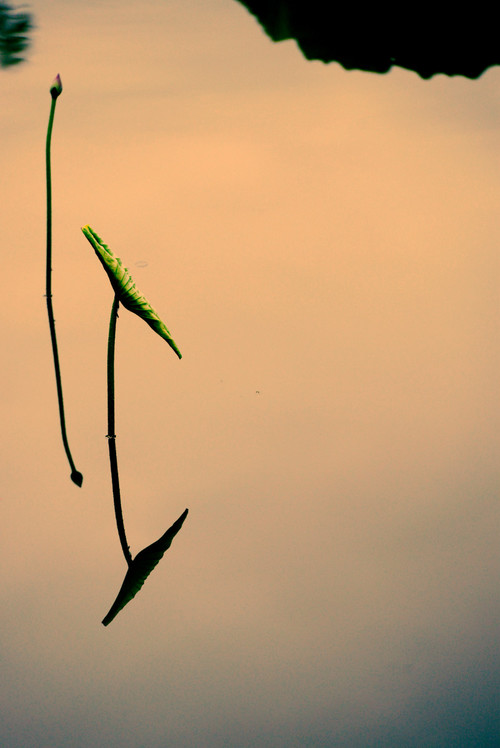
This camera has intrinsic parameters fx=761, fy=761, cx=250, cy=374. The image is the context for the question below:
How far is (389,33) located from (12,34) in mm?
983

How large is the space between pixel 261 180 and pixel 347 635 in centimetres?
94

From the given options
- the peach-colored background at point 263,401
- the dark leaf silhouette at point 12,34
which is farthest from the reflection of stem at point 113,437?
the dark leaf silhouette at point 12,34

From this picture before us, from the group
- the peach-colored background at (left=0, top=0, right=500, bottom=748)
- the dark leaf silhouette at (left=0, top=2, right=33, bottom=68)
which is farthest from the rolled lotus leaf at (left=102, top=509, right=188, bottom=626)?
the dark leaf silhouette at (left=0, top=2, right=33, bottom=68)

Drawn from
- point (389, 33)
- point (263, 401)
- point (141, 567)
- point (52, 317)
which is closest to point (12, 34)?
point (389, 33)

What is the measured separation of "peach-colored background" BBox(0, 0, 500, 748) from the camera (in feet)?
2.44

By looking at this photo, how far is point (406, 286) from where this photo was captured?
1.26 m

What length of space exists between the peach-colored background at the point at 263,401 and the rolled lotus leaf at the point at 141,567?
1 cm

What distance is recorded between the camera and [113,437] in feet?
3.21

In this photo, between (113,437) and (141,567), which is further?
(113,437)

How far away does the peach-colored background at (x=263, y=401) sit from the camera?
0.74 metres

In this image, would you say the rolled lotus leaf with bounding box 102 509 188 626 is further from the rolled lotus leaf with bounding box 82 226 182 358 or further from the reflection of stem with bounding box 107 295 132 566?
the rolled lotus leaf with bounding box 82 226 182 358

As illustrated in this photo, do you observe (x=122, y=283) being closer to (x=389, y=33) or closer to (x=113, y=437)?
(x=113, y=437)

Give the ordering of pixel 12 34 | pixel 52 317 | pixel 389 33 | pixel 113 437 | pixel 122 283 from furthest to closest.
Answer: pixel 389 33
pixel 12 34
pixel 52 317
pixel 113 437
pixel 122 283

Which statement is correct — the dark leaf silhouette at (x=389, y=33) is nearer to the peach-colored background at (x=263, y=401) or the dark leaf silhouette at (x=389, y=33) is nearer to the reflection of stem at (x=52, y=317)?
the peach-colored background at (x=263, y=401)
